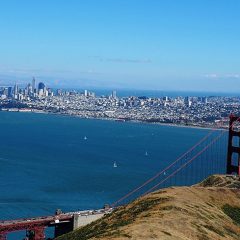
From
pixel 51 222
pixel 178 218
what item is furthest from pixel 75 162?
pixel 178 218

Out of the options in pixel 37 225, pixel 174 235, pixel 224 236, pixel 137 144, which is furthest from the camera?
pixel 137 144

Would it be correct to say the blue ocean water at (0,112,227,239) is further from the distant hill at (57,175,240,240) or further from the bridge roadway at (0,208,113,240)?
the distant hill at (57,175,240,240)

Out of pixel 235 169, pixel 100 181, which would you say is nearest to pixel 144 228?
pixel 235 169

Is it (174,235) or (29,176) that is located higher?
(174,235)

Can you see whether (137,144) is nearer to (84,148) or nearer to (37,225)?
(84,148)

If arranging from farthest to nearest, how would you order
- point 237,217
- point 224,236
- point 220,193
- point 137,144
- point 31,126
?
point 31,126 → point 137,144 → point 220,193 → point 237,217 → point 224,236

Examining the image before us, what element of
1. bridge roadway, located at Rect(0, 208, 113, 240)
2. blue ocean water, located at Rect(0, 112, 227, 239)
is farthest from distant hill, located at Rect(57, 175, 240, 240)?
blue ocean water, located at Rect(0, 112, 227, 239)

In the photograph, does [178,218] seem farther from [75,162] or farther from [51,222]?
[75,162]
